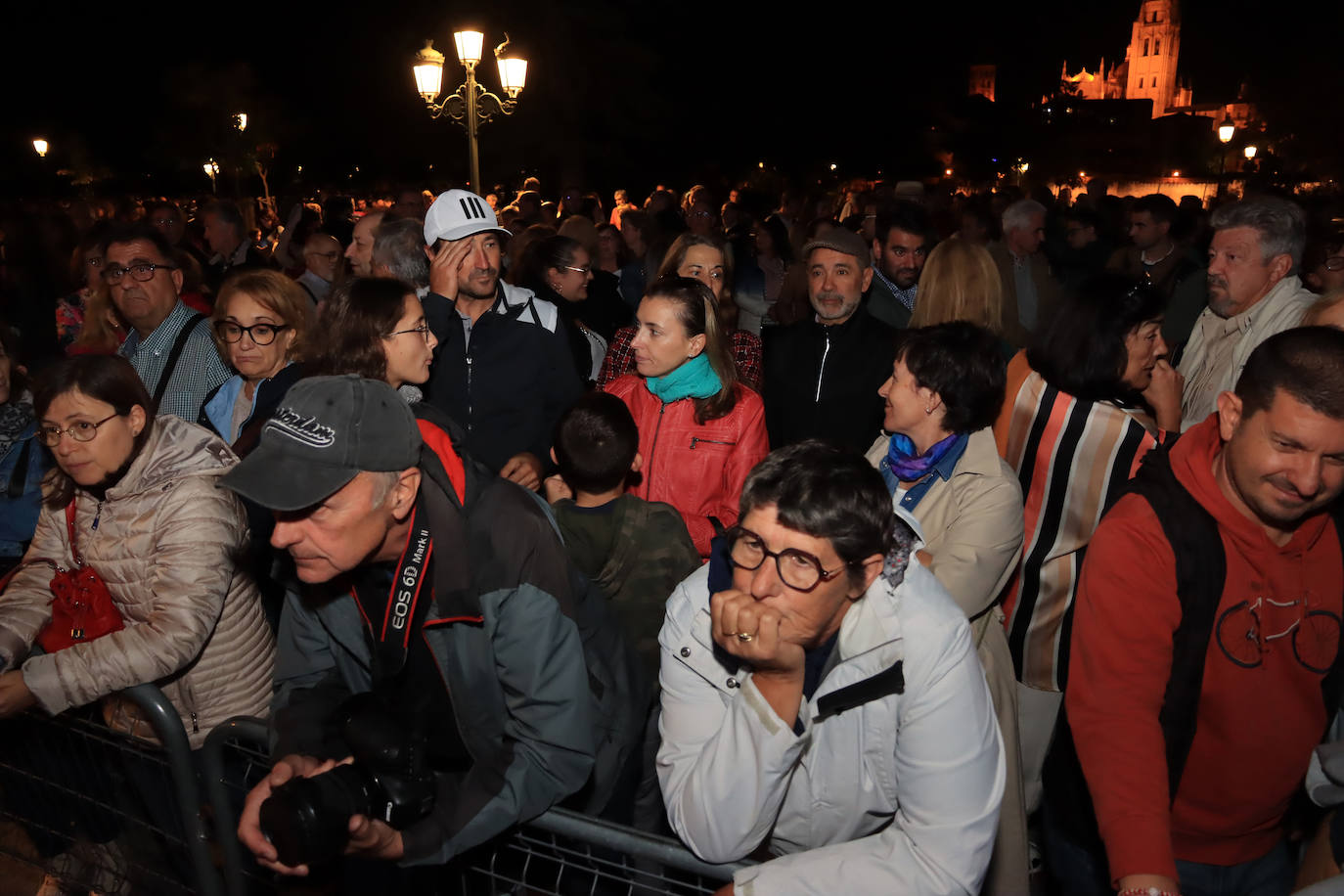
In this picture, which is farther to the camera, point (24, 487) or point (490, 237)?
point (490, 237)

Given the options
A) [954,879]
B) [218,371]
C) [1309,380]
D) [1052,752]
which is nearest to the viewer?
[954,879]

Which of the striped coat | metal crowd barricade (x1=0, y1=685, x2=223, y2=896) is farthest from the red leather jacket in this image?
metal crowd barricade (x1=0, y1=685, x2=223, y2=896)

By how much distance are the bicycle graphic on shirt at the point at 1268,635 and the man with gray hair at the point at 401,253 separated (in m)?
4.27

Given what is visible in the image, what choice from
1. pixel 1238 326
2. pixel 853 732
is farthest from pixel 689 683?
pixel 1238 326

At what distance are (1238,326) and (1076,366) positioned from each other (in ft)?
6.65

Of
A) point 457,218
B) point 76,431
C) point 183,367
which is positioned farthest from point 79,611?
point 457,218

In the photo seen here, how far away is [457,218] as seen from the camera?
4.62 metres

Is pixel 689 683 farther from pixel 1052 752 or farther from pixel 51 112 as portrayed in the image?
pixel 51 112

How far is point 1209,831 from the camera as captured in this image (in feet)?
7.61

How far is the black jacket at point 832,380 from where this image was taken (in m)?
4.52

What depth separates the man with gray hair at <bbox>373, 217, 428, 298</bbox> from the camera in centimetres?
504

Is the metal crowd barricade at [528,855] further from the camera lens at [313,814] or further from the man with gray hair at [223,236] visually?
the man with gray hair at [223,236]

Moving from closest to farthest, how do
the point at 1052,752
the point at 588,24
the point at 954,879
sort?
1. the point at 954,879
2. the point at 1052,752
3. the point at 588,24

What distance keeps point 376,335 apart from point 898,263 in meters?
3.84
